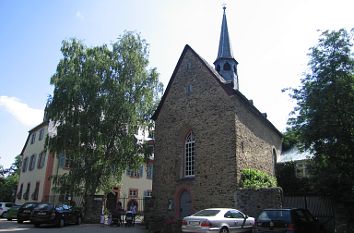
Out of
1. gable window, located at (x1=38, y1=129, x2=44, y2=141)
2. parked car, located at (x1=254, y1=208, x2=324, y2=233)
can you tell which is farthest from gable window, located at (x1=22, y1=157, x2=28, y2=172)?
parked car, located at (x1=254, y1=208, x2=324, y2=233)

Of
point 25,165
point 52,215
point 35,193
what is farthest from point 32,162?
point 52,215

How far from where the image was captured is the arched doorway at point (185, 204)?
68.1 ft

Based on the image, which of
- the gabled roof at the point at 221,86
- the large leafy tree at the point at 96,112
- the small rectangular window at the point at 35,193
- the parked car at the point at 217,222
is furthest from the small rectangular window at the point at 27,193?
the parked car at the point at 217,222

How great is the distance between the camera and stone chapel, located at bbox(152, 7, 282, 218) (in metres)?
19.8

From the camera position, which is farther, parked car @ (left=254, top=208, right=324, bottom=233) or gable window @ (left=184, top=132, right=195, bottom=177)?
gable window @ (left=184, top=132, right=195, bottom=177)

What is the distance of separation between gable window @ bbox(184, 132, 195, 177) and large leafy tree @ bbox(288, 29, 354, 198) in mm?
7316

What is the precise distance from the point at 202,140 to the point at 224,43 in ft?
39.0

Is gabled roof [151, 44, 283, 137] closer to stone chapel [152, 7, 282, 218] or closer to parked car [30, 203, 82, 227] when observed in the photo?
stone chapel [152, 7, 282, 218]

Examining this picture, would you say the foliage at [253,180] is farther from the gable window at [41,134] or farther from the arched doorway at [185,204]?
the gable window at [41,134]

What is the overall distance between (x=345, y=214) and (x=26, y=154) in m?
33.7

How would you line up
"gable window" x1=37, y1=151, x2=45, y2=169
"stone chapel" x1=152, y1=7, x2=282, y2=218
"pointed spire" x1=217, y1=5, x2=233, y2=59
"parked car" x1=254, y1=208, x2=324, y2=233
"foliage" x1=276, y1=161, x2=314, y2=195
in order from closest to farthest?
"parked car" x1=254, y1=208, x2=324, y2=233 → "stone chapel" x1=152, y1=7, x2=282, y2=218 → "foliage" x1=276, y1=161, x2=314, y2=195 → "pointed spire" x1=217, y1=5, x2=233, y2=59 → "gable window" x1=37, y1=151, x2=45, y2=169

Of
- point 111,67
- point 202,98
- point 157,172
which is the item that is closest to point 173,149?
point 157,172

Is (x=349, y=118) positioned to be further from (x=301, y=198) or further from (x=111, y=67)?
(x=111, y=67)

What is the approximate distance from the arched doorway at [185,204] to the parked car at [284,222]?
868 cm
